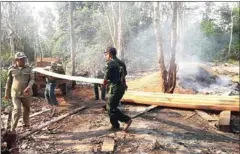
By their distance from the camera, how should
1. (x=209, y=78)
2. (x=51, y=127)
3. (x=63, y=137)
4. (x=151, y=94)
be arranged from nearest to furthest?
1. (x=63, y=137)
2. (x=51, y=127)
3. (x=151, y=94)
4. (x=209, y=78)

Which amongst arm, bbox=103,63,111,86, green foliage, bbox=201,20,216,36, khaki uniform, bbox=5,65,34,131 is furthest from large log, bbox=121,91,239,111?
green foliage, bbox=201,20,216,36

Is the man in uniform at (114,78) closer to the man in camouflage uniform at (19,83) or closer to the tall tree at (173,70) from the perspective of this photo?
the man in camouflage uniform at (19,83)

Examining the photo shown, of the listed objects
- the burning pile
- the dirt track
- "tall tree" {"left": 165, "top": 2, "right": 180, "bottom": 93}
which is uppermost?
"tall tree" {"left": 165, "top": 2, "right": 180, "bottom": 93}

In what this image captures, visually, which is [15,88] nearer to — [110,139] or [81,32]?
[110,139]

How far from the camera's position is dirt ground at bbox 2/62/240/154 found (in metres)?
5.68

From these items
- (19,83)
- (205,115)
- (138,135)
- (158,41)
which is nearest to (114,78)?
(138,135)

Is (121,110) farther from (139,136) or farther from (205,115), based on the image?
(139,136)

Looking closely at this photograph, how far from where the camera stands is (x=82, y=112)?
28.4 ft

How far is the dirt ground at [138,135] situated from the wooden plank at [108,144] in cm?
9

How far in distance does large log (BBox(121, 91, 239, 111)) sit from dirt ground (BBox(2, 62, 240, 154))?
0.25 meters

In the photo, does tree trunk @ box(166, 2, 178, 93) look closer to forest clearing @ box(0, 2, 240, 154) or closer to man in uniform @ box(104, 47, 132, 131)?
forest clearing @ box(0, 2, 240, 154)

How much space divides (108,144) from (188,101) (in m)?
4.17

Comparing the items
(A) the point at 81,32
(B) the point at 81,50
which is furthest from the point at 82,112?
→ (A) the point at 81,32

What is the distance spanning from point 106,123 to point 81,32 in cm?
1803
